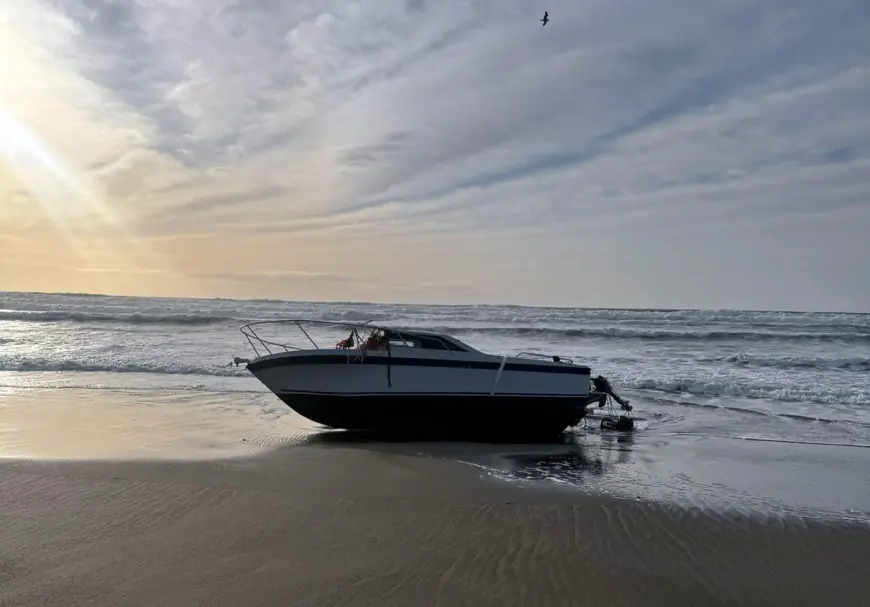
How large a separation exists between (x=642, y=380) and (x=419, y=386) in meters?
9.18

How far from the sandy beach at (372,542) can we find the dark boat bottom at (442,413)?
2661 millimetres

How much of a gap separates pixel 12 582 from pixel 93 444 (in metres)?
4.91

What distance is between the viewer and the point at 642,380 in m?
17.3

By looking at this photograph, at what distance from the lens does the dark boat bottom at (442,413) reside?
34.1ft

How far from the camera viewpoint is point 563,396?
1087 cm

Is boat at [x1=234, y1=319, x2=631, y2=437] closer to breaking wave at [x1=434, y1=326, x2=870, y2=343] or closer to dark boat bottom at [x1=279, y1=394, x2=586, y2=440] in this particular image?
dark boat bottom at [x1=279, y1=394, x2=586, y2=440]

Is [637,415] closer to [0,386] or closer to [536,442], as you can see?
[536,442]

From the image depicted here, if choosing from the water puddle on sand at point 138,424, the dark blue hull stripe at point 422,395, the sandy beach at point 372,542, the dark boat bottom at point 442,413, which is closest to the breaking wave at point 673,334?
the dark boat bottom at point 442,413

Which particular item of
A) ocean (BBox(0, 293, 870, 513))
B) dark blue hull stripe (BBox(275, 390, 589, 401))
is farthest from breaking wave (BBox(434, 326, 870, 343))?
dark blue hull stripe (BBox(275, 390, 589, 401))

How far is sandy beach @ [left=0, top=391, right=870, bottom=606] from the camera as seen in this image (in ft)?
13.9

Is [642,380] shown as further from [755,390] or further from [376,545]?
[376,545]

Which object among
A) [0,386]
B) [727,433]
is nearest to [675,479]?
[727,433]

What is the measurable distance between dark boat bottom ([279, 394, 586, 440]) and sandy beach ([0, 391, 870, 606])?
2.66 metres

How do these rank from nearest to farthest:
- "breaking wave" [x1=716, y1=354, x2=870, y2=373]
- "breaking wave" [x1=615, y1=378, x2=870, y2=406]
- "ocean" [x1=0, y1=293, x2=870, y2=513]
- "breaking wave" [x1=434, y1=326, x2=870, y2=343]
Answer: "ocean" [x1=0, y1=293, x2=870, y2=513]
"breaking wave" [x1=615, y1=378, x2=870, y2=406]
"breaking wave" [x1=716, y1=354, x2=870, y2=373]
"breaking wave" [x1=434, y1=326, x2=870, y2=343]
